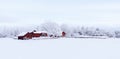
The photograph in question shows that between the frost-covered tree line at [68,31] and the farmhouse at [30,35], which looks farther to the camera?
the frost-covered tree line at [68,31]

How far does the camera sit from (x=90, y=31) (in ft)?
266

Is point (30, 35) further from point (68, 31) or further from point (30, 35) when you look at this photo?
point (68, 31)

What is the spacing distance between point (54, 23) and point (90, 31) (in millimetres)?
21876
